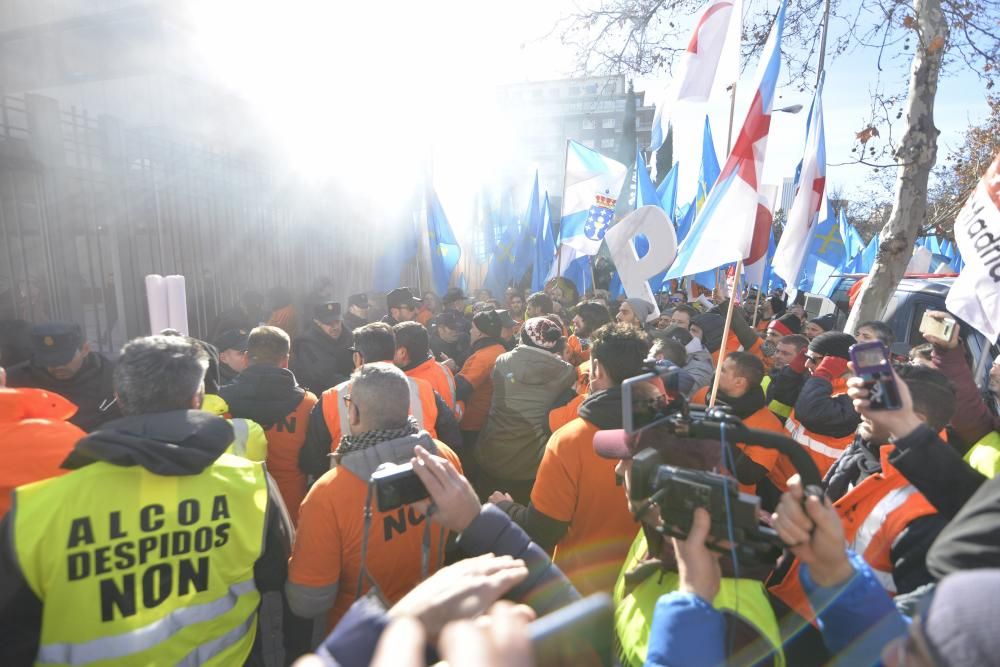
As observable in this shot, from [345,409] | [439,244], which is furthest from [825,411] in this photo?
[439,244]

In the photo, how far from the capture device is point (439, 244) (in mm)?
8602

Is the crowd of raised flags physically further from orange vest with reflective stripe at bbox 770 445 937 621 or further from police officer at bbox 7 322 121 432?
police officer at bbox 7 322 121 432

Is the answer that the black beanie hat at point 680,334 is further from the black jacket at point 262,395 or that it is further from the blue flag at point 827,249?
the blue flag at point 827,249

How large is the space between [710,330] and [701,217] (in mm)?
2736

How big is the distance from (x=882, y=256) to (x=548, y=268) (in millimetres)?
5875

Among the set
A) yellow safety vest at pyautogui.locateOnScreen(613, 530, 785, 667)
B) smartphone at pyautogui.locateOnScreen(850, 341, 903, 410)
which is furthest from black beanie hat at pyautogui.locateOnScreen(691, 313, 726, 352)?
yellow safety vest at pyautogui.locateOnScreen(613, 530, 785, 667)

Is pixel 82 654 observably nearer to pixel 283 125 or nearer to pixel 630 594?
pixel 630 594

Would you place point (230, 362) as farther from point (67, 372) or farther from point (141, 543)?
point (141, 543)

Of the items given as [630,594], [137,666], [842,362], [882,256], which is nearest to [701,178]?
[882,256]

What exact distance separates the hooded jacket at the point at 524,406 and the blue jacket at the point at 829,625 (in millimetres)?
2572

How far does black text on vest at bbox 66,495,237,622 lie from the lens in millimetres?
1564

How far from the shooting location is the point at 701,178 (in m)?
7.86

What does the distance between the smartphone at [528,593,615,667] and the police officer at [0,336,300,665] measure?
1265 mm

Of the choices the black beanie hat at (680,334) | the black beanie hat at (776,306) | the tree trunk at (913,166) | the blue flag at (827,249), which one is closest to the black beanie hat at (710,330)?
the black beanie hat at (680,334)
